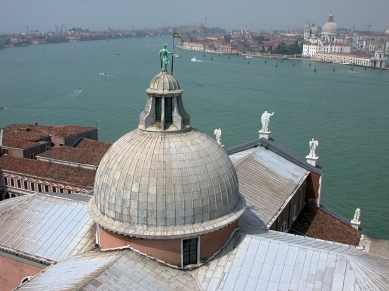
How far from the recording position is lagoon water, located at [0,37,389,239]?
105 feet

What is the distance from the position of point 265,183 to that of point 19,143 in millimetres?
22716

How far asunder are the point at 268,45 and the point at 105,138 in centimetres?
13333

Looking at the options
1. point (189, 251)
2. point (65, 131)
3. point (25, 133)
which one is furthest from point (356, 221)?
point (25, 133)

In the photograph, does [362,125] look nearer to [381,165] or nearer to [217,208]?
[381,165]

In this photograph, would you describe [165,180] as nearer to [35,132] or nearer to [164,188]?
[164,188]

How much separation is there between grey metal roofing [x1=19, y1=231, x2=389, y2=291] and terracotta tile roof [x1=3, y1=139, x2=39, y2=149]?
76.7 feet

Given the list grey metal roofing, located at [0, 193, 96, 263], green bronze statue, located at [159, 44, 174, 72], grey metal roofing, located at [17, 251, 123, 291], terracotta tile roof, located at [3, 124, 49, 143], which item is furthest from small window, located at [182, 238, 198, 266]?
terracotta tile roof, located at [3, 124, 49, 143]

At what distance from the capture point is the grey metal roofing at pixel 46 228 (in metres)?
12.3

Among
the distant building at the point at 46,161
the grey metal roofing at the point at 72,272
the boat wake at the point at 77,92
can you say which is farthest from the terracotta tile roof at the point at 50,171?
the boat wake at the point at 77,92

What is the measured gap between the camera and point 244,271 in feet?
34.6

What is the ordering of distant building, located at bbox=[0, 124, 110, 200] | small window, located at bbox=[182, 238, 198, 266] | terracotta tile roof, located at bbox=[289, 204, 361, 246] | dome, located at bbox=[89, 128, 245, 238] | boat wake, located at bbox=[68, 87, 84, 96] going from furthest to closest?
1. boat wake, located at bbox=[68, 87, 84, 96]
2. distant building, located at bbox=[0, 124, 110, 200]
3. terracotta tile roof, located at bbox=[289, 204, 361, 246]
4. small window, located at bbox=[182, 238, 198, 266]
5. dome, located at bbox=[89, 128, 245, 238]

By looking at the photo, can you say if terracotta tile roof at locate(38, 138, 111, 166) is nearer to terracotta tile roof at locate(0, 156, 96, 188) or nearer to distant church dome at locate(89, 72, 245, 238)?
terracotta tile roof at locate(0, 156, 96, 188)

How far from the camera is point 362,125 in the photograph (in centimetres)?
4675

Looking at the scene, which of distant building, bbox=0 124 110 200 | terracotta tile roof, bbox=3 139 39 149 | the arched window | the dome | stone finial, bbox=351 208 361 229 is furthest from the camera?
terracotta tile roof, bbox=3 139 39 149
